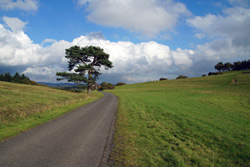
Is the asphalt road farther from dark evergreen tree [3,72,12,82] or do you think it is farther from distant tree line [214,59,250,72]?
distant tree line [214,59,250,72]

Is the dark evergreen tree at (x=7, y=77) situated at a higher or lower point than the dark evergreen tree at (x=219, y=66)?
lower

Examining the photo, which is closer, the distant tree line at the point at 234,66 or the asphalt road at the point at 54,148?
the asphalt road at the point at 54,148

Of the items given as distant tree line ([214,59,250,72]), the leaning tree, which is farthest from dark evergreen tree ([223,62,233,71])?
the leaning tree

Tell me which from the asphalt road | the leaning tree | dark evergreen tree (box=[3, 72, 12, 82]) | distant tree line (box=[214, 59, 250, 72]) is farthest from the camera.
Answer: distant tree line (box=[214, 59, 250, 72])

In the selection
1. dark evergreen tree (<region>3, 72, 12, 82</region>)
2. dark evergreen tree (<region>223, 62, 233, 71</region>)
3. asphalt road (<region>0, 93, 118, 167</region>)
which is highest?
dark evergreen tree (<region>223, 62, 233, 71</region>)

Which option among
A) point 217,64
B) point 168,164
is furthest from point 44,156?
point 217,64

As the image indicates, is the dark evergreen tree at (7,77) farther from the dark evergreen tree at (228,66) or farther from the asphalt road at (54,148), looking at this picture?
the dark evergreen tree at (228,66)

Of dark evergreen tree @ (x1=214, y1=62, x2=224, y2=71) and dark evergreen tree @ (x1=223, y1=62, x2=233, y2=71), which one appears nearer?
dark evergreen tree @ (x1=223, y1=62, x2=233, y2=71)

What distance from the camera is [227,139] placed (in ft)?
25.4

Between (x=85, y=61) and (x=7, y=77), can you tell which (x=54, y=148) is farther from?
(x=7, y=77)

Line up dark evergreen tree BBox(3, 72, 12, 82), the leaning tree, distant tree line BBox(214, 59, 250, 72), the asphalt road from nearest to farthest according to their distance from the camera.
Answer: the asphalt road, the leaning tree, dark evergreen tree BBox(3, 72, 12, 82), distant tree line BBox(214, 59, 250, 72)

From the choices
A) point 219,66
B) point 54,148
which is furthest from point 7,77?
point 219,66

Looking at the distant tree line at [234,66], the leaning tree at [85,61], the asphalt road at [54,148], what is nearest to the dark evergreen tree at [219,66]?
the distant tree line at [234,66]

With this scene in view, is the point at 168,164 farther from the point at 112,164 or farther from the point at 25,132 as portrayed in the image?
the point at 25,132
